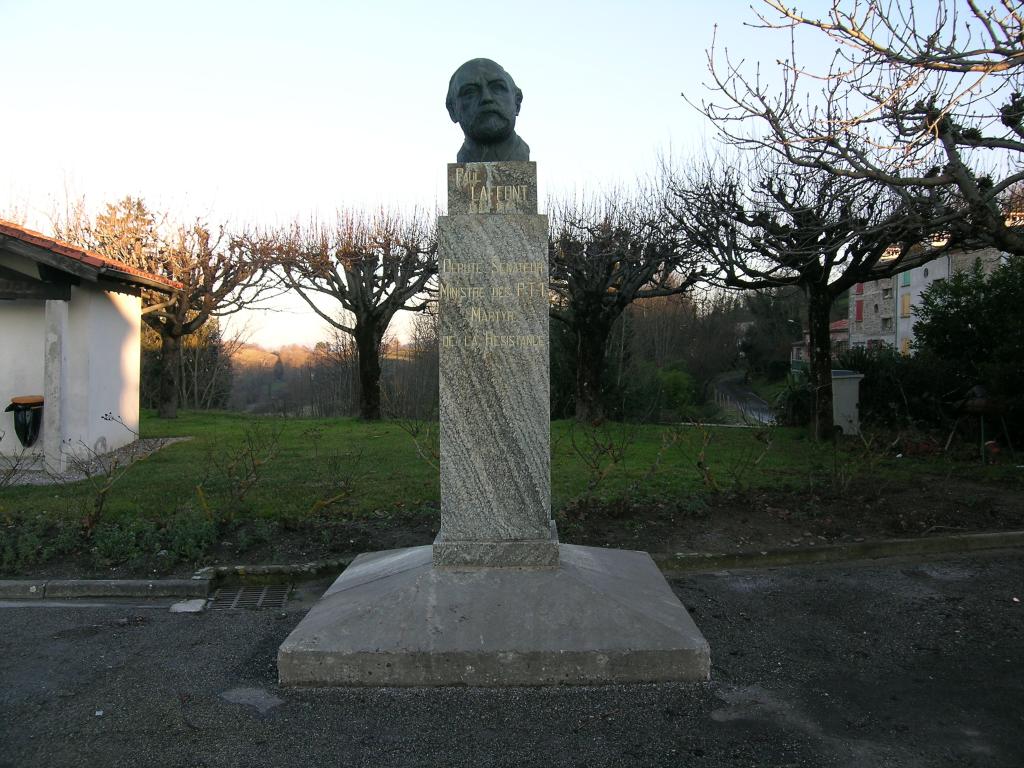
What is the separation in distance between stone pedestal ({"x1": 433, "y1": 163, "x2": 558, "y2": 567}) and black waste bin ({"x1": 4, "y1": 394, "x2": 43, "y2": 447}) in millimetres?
9669

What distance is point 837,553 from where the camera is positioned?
6.43 meters

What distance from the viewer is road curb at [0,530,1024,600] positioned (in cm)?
579

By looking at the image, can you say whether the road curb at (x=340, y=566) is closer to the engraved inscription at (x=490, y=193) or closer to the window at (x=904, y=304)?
Result: the engraved inscription at (x=490, y=193)

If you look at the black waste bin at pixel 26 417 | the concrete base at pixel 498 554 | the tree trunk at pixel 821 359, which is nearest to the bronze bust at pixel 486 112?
the concrete base at pixel 498 554

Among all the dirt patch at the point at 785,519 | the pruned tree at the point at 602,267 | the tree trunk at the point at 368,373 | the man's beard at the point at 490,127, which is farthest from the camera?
the tree trunk at the point at 368,373

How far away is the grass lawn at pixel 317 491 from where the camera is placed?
655 centimetres

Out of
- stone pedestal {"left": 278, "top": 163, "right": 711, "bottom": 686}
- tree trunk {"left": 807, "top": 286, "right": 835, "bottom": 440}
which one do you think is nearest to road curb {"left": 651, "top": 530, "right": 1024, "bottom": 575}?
stone pedestal {"left": 278, "top": 163, "right": 711, "bottom": 686}

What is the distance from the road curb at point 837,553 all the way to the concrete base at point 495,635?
1.78 meters

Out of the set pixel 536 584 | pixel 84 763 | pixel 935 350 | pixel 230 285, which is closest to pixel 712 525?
pixel 536 584

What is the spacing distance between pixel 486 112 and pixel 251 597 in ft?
12.9

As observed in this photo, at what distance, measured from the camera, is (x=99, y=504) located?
6738 mm

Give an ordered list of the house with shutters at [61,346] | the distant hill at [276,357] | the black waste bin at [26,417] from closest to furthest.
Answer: the house with shutters at [61,346], the black waste bin at [26,417], the distant hill at [276,357]

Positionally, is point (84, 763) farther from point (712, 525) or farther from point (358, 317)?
point (358, 317)

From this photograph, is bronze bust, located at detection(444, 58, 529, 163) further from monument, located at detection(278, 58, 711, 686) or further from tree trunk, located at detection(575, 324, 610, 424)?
tree trunk, located at detection(575, 324, 610, 424)
